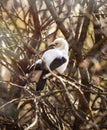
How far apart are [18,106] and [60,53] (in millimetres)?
676

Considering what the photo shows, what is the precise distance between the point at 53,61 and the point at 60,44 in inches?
12.1

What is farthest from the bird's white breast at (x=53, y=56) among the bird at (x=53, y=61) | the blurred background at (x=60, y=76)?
the blurred background at (x=60, y=76)

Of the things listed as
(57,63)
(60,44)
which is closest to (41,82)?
(57,63)

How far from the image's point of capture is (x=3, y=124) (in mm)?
4066

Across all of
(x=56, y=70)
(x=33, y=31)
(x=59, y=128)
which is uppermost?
(x=33, y=31)

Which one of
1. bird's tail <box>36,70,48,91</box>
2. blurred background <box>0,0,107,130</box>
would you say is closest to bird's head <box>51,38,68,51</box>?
blurred background <box>0,0,107,130</box>

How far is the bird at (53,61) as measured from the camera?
164 inches

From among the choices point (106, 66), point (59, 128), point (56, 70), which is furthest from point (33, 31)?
point (59, 128)

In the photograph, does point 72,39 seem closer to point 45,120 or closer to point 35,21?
point 35,21

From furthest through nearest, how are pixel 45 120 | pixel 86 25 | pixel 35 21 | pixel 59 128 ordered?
pixel 35 21 → pixel 86 25 → pixel 45 120 → pixel 59 128

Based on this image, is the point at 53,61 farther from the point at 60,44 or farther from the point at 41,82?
the point at 41,82

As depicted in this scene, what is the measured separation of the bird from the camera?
416 centimetres

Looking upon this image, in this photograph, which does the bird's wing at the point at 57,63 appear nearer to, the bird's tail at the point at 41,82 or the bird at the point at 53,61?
the bird at the point at 53,61

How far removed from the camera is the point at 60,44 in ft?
15.6
